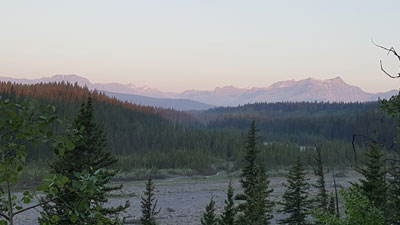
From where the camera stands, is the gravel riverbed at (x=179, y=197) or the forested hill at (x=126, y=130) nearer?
the gravel riverbed at (x=179, y=197)

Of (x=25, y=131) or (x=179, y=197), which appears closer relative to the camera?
→ (x=25, y=131)

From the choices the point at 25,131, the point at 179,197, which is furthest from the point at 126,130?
the point at 25,131

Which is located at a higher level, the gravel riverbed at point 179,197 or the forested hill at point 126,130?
the forested hill at point 126,130

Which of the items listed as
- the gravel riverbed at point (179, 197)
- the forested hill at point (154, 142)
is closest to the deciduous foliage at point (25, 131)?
the gravel riverbed at point (179, 197)

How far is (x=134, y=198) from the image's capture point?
58656 mm

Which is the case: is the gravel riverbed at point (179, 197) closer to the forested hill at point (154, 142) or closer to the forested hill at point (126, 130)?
the forested hill at point (154, 142)

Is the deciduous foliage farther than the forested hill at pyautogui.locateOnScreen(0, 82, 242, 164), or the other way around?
the forested hill at pyautogui.locateOnScreen(0, 82, 242, 164)

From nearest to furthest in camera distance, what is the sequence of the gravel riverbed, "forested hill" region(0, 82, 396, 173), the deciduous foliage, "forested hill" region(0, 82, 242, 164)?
the deciduous foliage → the gravel riverbed → "forested hill" region(0, 82, 396, 173) → "forested hill" region(0, 82, 242, 164)

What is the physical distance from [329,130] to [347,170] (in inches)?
3122

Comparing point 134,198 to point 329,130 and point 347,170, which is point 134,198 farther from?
point 329,130

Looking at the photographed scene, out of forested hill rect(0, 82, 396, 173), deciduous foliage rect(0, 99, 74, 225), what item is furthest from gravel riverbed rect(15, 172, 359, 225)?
deciduous foliage rect(0, 99, 74, 225)

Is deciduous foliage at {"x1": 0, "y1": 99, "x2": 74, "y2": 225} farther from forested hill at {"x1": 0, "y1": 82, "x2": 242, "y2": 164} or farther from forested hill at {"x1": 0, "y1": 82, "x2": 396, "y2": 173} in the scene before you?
forested hill at {"x1": 0, "y1": 82, "x2": 242, "y2": 164}

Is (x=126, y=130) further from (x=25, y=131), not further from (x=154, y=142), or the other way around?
(x=25, y=131)

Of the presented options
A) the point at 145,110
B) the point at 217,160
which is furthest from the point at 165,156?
the point at 145,110
